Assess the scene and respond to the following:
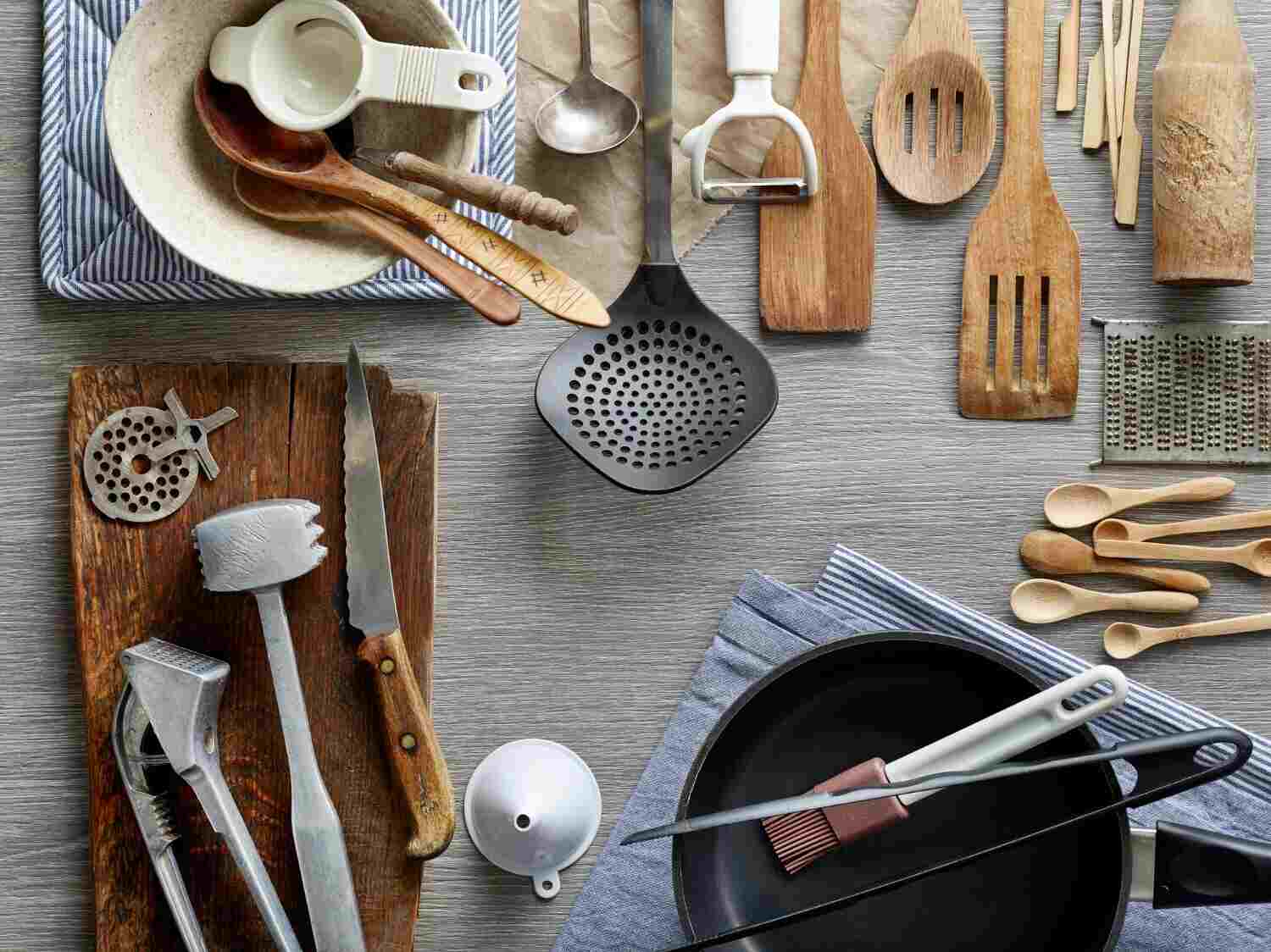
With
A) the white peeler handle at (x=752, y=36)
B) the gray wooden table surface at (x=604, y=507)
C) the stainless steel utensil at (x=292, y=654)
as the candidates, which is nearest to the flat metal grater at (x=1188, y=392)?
the gray wooden table surface at (x=604, y=507)

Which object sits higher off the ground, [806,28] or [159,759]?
[806,28]

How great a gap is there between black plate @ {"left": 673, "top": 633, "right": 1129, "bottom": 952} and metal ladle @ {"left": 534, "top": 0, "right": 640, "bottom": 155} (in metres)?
0.31

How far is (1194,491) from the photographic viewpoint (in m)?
0.66

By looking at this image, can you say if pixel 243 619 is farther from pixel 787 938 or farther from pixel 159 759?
pixel 787 938

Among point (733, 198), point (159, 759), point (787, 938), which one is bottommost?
point (787, 938)

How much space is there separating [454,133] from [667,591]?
0.92 feet

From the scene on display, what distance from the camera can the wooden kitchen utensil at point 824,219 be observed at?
2.15ft

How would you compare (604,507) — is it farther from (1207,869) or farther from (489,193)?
(1207,869)

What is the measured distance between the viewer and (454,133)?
1.89 feet

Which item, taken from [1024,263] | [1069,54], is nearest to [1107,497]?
Answer: [1024,263]

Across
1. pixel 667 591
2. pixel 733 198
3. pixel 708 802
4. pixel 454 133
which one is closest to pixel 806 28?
pixel 733 198

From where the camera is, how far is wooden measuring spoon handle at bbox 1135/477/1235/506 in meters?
0.66

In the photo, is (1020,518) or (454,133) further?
(1020,518)

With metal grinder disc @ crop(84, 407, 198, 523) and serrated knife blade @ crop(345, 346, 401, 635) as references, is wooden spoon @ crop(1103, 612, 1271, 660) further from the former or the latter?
metal grinder disc @ crop(84, 407, 198, 523)
